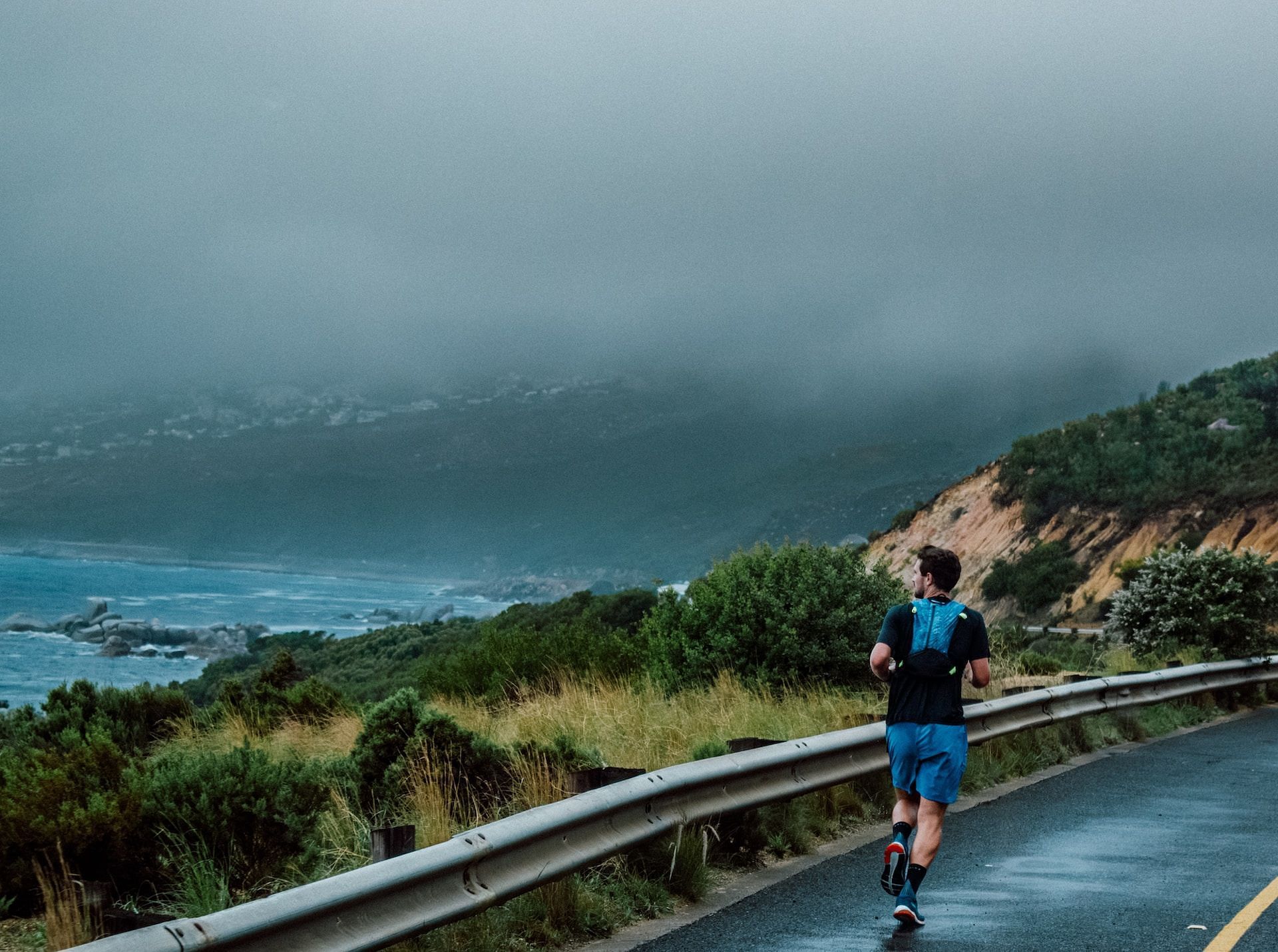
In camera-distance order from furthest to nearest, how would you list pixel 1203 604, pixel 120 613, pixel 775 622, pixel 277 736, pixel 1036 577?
pixel 120 613 < pixel 1036 577 < pixel 1203 604 < pixel 277 736 < pixel 775 622

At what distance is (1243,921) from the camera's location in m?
6.95

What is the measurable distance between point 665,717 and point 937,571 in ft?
18.4

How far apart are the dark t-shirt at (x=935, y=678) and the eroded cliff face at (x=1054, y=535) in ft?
135

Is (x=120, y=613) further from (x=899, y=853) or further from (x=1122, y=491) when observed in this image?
(x=899, y=853)

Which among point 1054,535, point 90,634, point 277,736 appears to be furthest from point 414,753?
point 90,634

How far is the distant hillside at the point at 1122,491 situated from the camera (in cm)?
5638

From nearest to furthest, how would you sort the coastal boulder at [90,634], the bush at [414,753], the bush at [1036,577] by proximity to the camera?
1. the bush at [414,753]
2. the bush at [1036,577]
3. the coastal boulder at [90,634]

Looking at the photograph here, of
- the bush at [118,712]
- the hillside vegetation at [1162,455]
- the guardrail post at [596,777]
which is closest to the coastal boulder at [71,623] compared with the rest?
the hillside vegetation at [1162,455]

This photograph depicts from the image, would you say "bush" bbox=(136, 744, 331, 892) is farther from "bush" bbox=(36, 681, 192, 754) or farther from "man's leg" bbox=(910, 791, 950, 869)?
"bush" bbox=(36, 681, 192, 754)

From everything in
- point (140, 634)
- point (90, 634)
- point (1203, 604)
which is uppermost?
point (90, 634)

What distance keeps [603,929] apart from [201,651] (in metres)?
92.9

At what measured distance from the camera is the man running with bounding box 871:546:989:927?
689cm

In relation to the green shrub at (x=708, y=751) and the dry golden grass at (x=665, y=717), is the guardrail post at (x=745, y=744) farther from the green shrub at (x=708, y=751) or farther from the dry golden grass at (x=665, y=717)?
the dry golden grass at (x=665, y=717)

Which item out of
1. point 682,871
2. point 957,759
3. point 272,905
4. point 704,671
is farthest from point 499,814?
point 704,671
